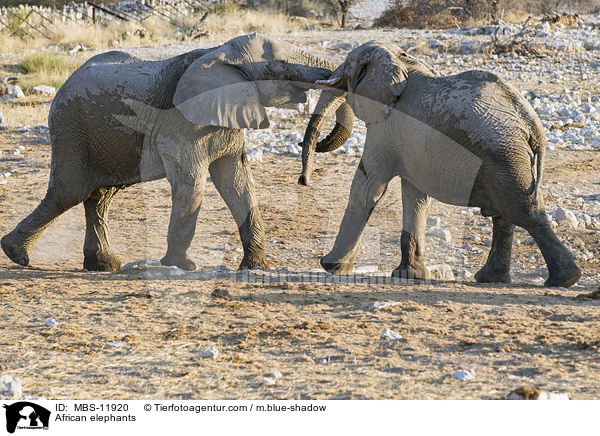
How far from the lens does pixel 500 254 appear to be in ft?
20.9

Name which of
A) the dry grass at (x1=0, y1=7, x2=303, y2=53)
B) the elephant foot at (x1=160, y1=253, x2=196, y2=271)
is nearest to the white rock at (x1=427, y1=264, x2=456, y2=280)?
the elephant foot at (x1=160, y1=253, x2=196, y2=271)

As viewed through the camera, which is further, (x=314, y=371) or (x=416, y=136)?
(x=416, y=136)

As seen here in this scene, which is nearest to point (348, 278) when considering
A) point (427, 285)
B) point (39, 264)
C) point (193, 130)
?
point (427, 285)

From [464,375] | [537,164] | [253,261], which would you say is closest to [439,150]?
[537,164]

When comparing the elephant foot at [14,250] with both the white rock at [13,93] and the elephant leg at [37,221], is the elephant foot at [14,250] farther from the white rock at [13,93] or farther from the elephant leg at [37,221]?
the white rock at [13,93]

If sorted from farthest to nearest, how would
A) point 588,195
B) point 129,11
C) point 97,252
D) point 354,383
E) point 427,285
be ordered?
point 129,11, point 588,195, point 97,252, point 427,285, point 354,383

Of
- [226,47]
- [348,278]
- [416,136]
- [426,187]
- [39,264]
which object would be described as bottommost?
[39,264]

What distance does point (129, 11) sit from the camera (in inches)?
1029

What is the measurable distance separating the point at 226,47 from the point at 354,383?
3.34m

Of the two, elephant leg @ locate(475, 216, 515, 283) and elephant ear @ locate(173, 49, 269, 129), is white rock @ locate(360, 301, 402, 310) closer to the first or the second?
elephant leg @ locate(475, 216, 515, 283)

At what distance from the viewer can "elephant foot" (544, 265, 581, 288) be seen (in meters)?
5.75

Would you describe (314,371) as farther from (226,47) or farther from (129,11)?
(129,11)

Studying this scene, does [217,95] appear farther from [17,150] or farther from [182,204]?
[17,150]
